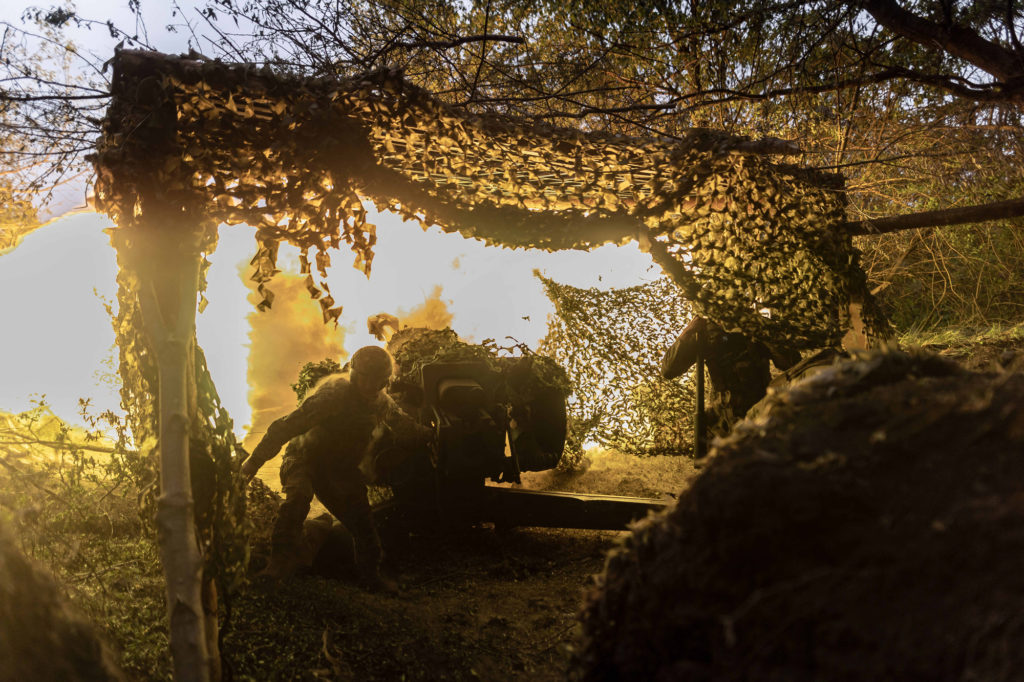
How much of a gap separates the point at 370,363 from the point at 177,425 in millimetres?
1945

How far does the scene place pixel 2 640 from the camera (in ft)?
7.42

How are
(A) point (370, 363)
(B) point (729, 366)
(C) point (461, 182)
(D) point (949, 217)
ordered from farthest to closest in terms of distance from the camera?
(B) point (729, 366), (D) point (949, 217), (A) point (370, 363), (C) point (461, 182)

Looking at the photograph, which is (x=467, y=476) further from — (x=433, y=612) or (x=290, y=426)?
(x=290, y=426)

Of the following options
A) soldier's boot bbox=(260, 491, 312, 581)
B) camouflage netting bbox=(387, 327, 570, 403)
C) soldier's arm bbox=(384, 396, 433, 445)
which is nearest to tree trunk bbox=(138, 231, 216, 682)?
soldier's boot bbox=(260, 491, 312, 581)

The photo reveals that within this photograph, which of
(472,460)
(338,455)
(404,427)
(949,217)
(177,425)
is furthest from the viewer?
(472,460)

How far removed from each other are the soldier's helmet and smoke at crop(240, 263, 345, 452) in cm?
482

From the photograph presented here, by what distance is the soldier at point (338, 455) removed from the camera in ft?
15.5

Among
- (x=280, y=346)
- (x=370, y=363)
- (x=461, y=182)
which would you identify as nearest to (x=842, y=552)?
(x=461, y=182)

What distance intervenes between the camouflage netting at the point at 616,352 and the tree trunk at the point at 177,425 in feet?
18.8

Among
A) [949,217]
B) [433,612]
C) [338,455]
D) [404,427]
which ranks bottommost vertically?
[433,612]

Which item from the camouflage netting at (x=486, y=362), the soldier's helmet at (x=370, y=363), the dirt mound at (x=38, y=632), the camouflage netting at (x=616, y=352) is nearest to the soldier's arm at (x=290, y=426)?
the soldier's helmet at (x=370, y=363)

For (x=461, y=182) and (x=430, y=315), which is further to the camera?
(x=430, y=315)

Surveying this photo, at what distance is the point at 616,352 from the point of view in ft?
27.9

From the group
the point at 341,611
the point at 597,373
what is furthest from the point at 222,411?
the point at 597,373
